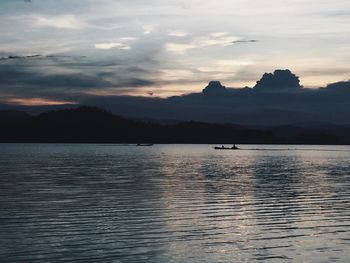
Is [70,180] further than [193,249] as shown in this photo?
Yes

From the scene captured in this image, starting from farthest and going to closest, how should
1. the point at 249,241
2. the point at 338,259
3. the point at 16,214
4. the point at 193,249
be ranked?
1. the point at 16,214
2. the point at 249,241
3. the point at 193,249
4. the point at 338,259

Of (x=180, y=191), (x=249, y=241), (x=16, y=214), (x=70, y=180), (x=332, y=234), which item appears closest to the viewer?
(x=249, y=241)

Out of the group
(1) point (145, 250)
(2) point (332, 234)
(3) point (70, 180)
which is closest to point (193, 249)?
(1) point (145, 250)

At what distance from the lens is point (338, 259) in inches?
1168

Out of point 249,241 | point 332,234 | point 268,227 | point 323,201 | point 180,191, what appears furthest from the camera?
point 180,191

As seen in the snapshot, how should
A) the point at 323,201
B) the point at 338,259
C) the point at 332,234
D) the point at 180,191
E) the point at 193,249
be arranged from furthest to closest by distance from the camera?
1. the point at 180,191
2. the point at 323,201
3. the point at 332,234
4. the point at 193,249
5. the point at 338,259

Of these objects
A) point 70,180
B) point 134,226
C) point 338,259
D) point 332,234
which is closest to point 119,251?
point 134,226

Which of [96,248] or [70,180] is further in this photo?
[70,180]

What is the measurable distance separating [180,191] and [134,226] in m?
30.6

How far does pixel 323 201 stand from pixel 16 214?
34271mm

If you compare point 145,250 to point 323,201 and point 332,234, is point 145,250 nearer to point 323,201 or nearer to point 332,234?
point 332,234

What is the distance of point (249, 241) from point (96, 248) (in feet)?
33.1

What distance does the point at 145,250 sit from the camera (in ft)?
102

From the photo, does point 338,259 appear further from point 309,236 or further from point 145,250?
point 145,250
